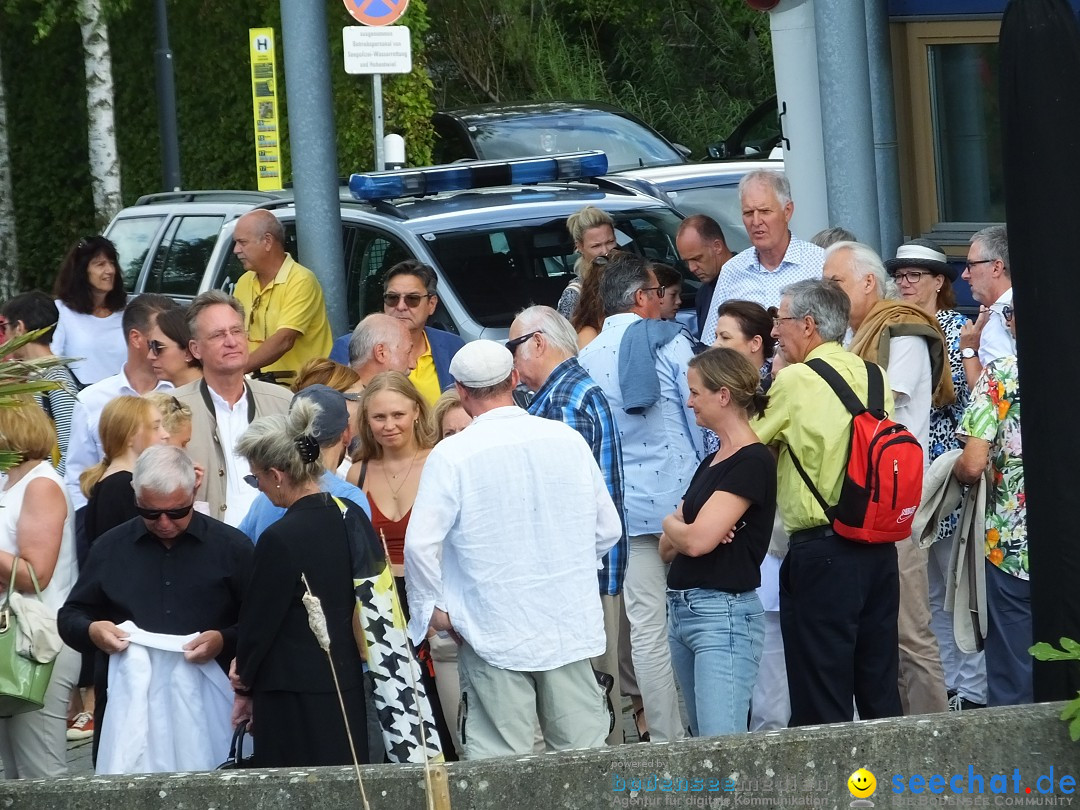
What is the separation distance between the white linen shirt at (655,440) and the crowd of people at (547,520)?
0.01 metres

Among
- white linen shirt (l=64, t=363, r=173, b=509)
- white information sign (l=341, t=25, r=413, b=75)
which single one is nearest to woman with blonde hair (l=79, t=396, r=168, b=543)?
white linen shirt (l=64, t=363, r=173, b=509)

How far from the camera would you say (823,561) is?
5.95 m

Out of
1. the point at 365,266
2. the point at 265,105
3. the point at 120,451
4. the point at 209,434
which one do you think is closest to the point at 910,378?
the point at 209,434

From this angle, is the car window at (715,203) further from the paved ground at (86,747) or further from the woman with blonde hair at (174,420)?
the woman with blonde hair at (174,420)

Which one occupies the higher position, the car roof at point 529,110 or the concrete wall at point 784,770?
the car roof at point 529,110

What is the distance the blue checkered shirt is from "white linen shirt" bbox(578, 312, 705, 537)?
1.37 ft

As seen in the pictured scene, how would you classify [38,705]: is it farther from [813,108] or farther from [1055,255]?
[813,108]

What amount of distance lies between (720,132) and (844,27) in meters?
14.8

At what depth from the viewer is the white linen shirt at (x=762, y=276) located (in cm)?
771

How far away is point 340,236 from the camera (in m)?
9.14

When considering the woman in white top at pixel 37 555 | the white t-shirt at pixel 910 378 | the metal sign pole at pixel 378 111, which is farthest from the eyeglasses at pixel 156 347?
the metal sign pole at pixel 378 111

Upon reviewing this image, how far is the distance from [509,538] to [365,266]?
5039 mm

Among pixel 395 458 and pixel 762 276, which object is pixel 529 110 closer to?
pixel 762 276

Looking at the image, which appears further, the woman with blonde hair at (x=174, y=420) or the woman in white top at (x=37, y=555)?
the woman with blonde hair at (x=174, y=420)
